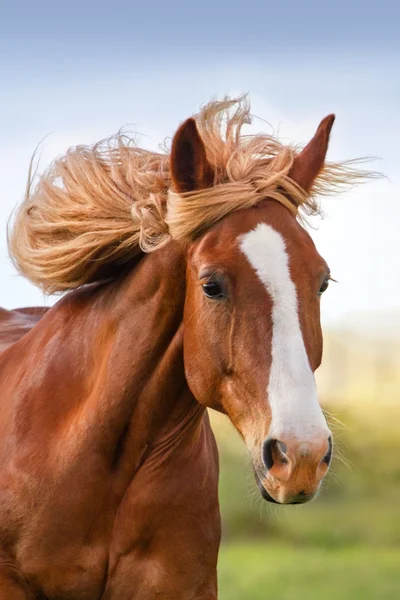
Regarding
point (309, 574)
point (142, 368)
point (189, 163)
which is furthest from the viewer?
point (309, 574)

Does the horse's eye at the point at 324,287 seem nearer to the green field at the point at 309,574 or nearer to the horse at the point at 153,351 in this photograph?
the horse at the point at 153,351

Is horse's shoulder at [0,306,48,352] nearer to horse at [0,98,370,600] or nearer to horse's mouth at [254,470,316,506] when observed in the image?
horse at [0,98,370,600]

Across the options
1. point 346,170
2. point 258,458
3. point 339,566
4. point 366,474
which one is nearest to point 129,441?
point 258,458

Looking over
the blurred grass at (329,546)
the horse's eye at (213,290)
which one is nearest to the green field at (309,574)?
the blurred grass at (329,546)

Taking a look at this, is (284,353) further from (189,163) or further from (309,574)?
(309,574)

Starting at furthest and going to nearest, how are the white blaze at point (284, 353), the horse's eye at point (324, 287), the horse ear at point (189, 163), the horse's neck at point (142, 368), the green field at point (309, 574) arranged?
the green field at point (309, 574) < the horse's neck at point (142, 368) < the horse ear at point (189, 163) < the horse's eye at point (324, 287) < the white blaze at point (284, 353)

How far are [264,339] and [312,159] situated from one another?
106 centimetres

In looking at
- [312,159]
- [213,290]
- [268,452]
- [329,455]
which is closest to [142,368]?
[213,290]

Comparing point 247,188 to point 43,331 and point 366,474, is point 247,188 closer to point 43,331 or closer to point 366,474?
point 43,331

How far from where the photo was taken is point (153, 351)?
4074mm

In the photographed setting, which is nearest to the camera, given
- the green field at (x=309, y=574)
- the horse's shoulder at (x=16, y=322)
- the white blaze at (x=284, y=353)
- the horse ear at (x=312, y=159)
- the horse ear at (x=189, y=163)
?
the white blaze at (x=284, y=353)

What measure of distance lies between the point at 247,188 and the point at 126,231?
2.10 ft

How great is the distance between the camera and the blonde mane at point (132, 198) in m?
3.95

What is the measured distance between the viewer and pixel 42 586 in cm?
416
